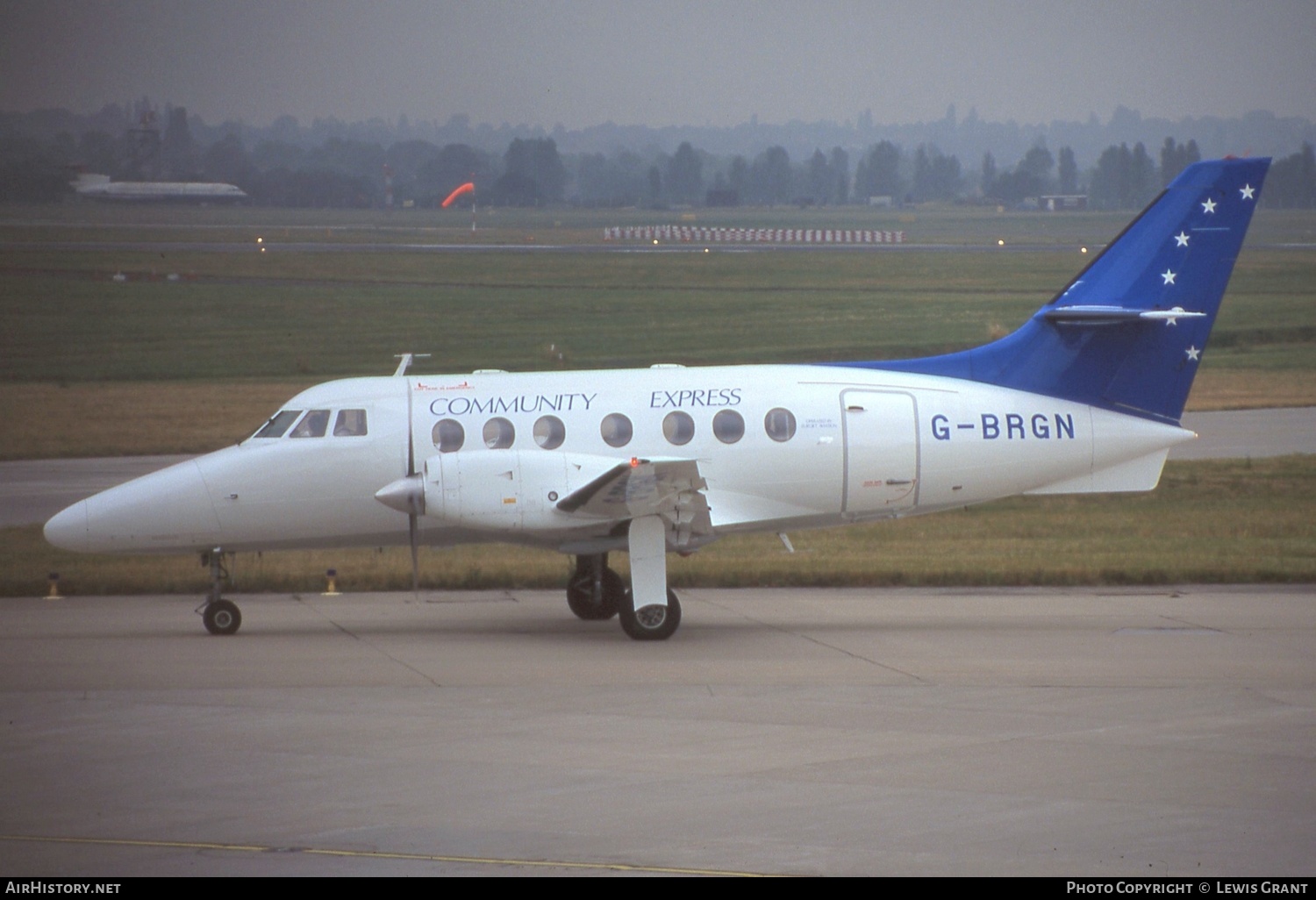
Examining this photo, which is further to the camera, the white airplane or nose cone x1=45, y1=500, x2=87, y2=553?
nose cone x1=45, y1=500, x2=87, y2=553

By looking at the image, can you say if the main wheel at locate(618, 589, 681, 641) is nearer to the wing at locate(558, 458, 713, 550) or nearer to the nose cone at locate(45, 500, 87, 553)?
the wing at locate(558, 458, 713, 550)

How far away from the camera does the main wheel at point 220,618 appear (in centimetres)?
1619

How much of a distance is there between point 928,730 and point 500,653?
17.3 feet

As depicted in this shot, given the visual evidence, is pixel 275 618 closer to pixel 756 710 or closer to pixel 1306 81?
pixel 756 710

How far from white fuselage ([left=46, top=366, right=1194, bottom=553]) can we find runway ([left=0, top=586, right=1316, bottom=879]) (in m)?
1.27

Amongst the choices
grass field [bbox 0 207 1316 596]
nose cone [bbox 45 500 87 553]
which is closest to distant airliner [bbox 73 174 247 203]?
grass field [bbox 0 207 1316 596]

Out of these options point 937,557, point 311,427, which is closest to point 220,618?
point 311,427

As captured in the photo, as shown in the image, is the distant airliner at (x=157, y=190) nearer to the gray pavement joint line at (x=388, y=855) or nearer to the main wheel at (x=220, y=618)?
the main wheel at (x=220, y=618)

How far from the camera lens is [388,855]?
8430 mm

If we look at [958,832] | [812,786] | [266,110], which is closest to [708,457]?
[812,786]

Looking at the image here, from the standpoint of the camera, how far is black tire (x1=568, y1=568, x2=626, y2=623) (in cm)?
1709

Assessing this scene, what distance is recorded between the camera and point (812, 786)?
9859 mm

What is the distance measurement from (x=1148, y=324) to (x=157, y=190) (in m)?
56.6

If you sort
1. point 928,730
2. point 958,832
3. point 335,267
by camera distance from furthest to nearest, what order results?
point 335,267
point 928,730
point 958,832
